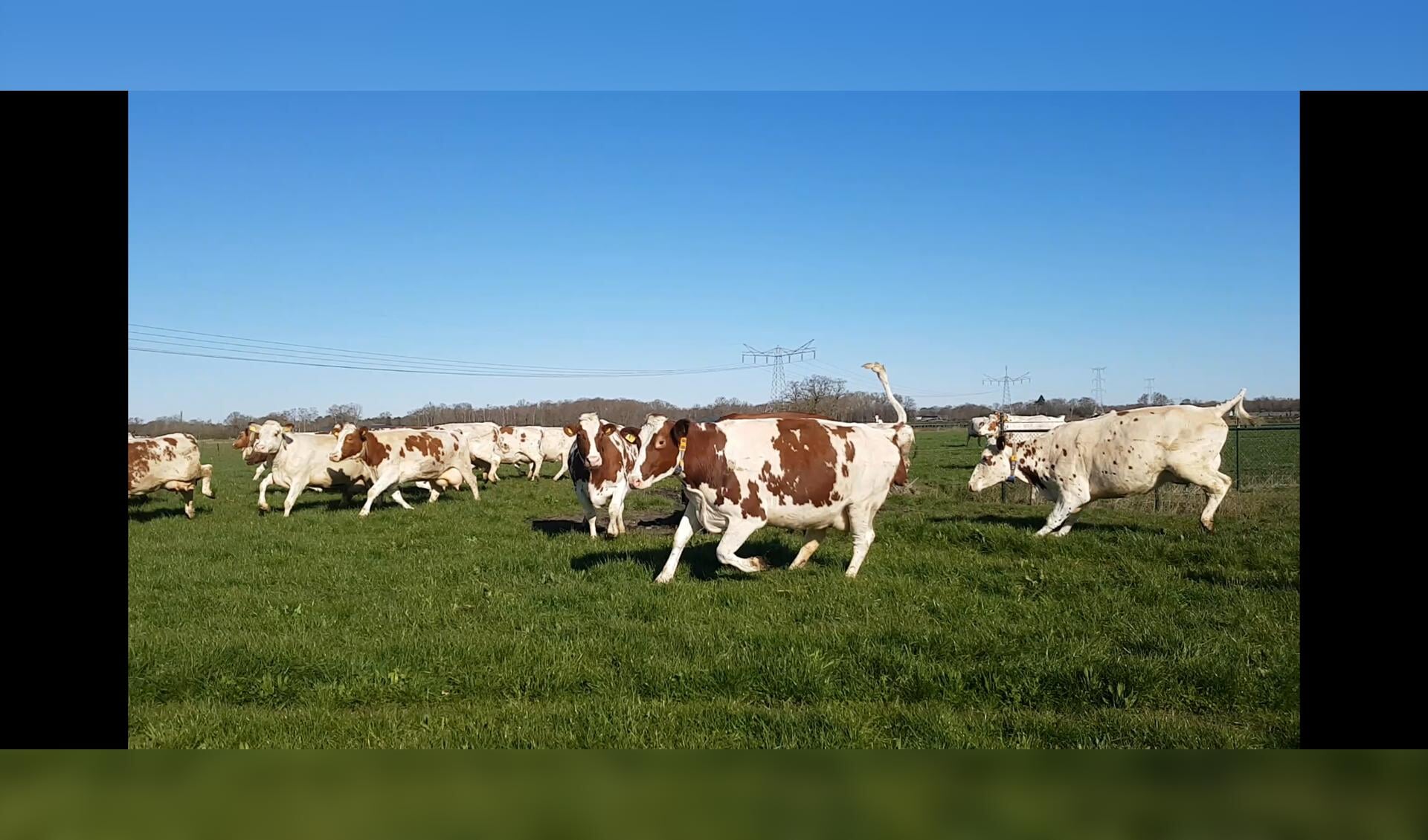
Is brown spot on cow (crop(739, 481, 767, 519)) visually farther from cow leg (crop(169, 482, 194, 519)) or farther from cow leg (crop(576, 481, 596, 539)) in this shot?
cow leg (crop(169, 482, 194, 519))

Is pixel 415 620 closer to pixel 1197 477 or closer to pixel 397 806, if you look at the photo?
pixel 397 806

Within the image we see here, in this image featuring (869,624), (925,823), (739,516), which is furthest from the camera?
(739,516)

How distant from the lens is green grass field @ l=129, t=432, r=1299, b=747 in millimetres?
4637

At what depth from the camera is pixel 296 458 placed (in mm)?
19156

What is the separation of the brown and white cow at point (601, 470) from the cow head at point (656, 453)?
3628 mm

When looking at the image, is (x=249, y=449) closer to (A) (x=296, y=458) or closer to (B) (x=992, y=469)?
(A) (x=296, y=458)

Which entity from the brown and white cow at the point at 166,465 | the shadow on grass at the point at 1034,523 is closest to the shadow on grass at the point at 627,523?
the shadow on grass at the point at 1034,523

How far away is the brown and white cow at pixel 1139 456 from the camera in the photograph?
12758 millimetres

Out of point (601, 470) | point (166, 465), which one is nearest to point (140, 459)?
point (166, 465)

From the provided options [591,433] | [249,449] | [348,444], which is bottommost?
[249,449]

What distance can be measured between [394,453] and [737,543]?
12349 millimetres
